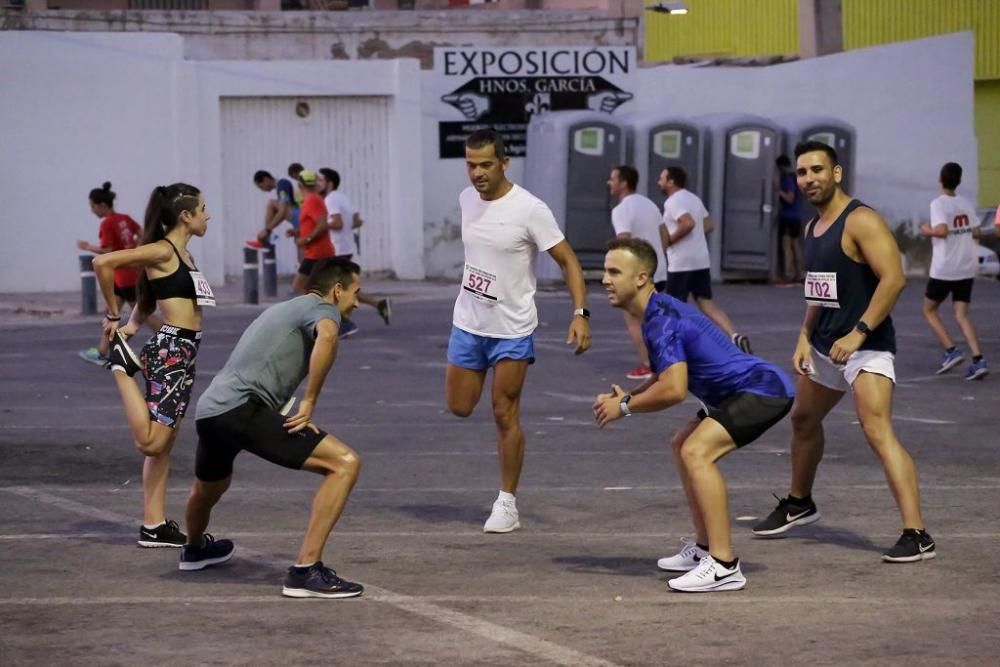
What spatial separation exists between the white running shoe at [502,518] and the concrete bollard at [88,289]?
47.6ft

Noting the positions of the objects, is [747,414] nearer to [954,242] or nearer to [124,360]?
[124,360]

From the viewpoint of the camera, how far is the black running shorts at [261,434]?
7.28 meters

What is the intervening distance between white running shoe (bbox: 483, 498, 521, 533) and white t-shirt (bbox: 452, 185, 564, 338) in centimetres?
81

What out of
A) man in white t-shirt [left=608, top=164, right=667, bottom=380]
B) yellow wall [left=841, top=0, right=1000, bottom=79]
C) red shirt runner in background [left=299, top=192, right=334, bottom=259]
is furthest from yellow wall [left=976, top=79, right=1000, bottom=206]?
man in white t-shirt [left=608, top=164, right=667, bottom=380]

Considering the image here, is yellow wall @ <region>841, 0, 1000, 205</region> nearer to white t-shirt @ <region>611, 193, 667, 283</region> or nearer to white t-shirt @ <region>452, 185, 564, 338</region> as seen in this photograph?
white t-shirt @ <region>611, 193, 667, 283</region>

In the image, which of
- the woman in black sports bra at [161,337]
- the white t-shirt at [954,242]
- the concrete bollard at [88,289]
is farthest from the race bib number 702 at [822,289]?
the concrete bollard at [88,289]

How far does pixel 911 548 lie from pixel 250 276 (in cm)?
1656

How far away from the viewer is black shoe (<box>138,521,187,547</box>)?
27.6 feet

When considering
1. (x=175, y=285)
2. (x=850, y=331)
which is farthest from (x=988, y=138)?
(x=175, y=285)

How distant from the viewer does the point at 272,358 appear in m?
7.41

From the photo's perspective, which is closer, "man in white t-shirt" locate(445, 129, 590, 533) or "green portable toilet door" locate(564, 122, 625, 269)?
"man in white t-shirt" locate(445, 129, 590, 533)

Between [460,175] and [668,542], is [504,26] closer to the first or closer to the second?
[460,175]

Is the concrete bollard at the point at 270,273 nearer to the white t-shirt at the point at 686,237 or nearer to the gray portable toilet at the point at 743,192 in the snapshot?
the gray portable toilet at the point at 743,192

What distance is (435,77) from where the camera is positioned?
92.8 feet
